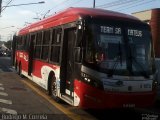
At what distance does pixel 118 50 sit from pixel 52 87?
4198mm

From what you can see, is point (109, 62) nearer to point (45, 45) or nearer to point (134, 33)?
point (134, 33)

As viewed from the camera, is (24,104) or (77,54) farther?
(24,104)

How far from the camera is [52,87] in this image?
13.8m

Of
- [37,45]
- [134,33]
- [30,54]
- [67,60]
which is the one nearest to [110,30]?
[134,33]

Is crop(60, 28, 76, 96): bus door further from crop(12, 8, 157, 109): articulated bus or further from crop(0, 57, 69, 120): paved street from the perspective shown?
crop(0, 57, 69, 120): paved street

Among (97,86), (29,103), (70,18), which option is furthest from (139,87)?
(29,103)

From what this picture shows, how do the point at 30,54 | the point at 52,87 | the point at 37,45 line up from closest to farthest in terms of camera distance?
the point at 52,87 → the point at 37,45 → the point at 30,54

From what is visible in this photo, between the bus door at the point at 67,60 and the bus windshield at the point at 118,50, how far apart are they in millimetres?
1296

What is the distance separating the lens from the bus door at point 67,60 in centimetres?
1156

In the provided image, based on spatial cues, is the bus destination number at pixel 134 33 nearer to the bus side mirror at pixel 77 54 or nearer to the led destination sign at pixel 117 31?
the led destination sign at pixel 117 31

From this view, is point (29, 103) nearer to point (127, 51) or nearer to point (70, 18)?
point (70, 18)

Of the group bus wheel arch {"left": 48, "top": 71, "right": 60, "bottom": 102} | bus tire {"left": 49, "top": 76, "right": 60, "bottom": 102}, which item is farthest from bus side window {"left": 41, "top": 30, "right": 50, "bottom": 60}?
bus tire {"left": 49, "top": 76, "right": 60, "bottom": 102}

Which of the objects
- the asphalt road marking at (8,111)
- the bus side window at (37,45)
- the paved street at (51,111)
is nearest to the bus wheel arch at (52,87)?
the paved street at (51,111)

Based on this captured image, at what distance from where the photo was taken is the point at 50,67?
13.8 meters
